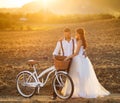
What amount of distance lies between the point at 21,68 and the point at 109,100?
453 centimetres

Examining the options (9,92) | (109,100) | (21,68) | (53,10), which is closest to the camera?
(109,100)

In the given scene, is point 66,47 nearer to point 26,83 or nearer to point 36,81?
point 36,81

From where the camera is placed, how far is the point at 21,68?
12.8m

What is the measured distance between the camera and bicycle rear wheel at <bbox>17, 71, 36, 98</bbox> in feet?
29.5

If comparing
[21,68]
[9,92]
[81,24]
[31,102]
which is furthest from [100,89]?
[81,24]

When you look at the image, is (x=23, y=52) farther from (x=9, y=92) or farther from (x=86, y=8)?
(x=9, y=92)

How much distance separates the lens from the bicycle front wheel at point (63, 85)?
28.3 ft

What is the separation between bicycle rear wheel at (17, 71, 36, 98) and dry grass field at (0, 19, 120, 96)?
10.1ft

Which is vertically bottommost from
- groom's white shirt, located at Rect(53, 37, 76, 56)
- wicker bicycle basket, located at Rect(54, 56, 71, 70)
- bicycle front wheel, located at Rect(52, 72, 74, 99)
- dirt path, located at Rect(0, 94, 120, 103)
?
dirt path, located at Rect(0, 94, 120, 103)

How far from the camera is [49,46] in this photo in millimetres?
13594

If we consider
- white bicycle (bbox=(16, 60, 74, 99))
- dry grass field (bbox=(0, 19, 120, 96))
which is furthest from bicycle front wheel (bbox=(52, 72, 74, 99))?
dry grass field (bbox=(0, 19, 120, 96))

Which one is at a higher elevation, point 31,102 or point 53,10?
point 53,10

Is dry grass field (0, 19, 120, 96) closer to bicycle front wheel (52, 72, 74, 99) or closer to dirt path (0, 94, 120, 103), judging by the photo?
dirt path (0, 94, 120, 103)

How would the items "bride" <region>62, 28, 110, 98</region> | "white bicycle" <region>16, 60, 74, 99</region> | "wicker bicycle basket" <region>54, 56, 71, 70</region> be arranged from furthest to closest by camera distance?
"bride" <region>62, 28, 110, 98</region>, "white bicycle" <region>16, 60, 74, 99</region>, "wicker bicycle basket" <region>54, 56, 71, 70</region>
